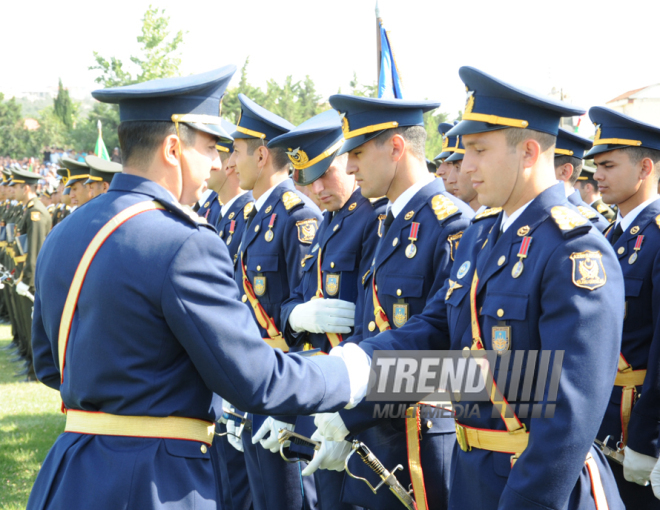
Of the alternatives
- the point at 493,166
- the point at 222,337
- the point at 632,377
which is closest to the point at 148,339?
the point at 222,337

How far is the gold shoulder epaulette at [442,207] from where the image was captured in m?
3.75

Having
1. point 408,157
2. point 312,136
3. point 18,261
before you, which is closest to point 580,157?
point 408,157

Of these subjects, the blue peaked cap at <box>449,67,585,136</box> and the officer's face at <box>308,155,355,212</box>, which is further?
the officer's face at <box>308,155,355,212</box>

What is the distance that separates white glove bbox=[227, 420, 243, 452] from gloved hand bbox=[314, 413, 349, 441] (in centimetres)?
178

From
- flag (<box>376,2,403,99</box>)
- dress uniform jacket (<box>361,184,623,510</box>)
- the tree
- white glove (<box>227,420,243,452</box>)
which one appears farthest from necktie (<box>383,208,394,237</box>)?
the tree

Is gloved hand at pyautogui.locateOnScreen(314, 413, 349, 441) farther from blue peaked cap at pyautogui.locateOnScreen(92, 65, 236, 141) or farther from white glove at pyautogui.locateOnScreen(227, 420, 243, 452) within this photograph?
white glove at pyautogui.locateOnScreen(227, 420, 243, 452)

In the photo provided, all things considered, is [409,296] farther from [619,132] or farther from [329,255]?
[619,132]

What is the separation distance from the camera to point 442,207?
380 centimetres

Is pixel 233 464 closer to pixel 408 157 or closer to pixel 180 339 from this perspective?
pixel 408 157

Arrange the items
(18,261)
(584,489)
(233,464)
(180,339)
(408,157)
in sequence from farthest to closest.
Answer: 1. (18,261)
2. (233,464)
3. (408,157)
4. (584,489)
5. (180,339)

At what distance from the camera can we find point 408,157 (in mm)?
4012

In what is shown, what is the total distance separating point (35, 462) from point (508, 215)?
20.0 ft

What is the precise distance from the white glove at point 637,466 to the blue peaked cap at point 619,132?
1.88 meters

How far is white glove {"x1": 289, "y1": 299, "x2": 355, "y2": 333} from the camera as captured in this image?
4.27m
